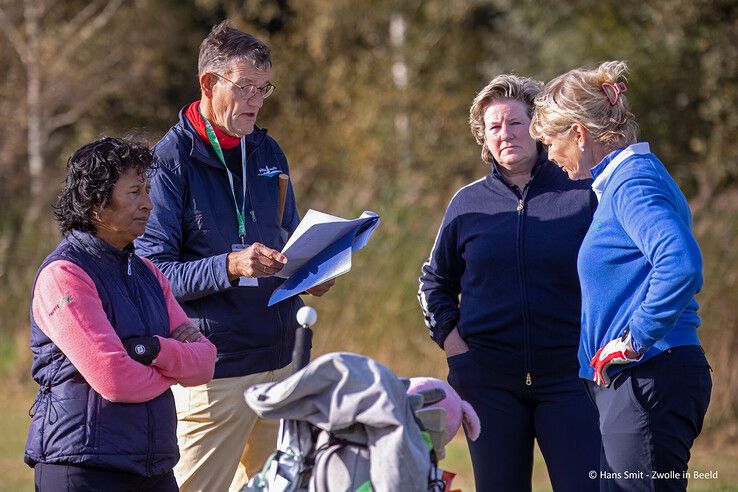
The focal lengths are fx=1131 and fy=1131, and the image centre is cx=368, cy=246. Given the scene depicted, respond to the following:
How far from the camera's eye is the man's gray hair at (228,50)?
4.27 meters

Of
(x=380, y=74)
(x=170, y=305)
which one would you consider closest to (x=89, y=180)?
(x=170, y=305)

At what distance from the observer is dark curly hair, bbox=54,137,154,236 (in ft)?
11.5

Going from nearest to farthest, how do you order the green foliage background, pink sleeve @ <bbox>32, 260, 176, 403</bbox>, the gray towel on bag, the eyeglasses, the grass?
1. the gray towel on bag
2. pink sleeve @ <bbox>32, 260, 176, 403</bbox>
3. the eyeglasses
4. the grass
5. the green foliage background

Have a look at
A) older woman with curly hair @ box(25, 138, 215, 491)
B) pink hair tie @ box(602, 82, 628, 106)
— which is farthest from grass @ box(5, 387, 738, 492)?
older woman with curly hair @ box(25, 138, 215, 491)

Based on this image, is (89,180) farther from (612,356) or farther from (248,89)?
(612,356)

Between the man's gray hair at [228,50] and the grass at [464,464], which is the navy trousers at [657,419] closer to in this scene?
the man's gray hair at [228,50]

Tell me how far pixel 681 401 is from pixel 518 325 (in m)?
0.98

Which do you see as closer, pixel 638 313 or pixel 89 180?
pixel 638 313

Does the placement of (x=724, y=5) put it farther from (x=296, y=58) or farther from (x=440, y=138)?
(x=296, y=58)

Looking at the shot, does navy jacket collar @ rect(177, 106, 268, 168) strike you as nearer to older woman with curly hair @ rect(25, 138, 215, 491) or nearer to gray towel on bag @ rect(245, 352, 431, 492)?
older woman with curly hair @ rect(25, 138, 215, 491)

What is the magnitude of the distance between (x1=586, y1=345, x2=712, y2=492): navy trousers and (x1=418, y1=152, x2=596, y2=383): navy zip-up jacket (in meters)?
0.78

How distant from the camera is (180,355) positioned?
3.48 m

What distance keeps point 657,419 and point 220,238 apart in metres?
1.71

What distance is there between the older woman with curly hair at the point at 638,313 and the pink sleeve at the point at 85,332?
144cm
